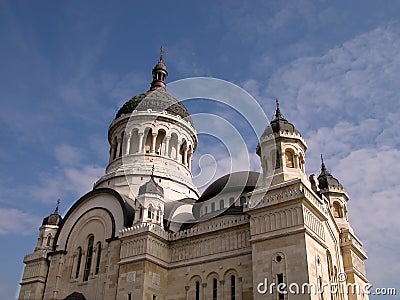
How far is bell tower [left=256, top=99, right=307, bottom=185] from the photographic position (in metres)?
26.4

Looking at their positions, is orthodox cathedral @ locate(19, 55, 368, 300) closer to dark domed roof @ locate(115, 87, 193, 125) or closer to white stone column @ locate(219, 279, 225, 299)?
white stone column @ locate(219, 279, 225, 299)

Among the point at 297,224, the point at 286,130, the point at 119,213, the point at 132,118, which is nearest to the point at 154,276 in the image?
the point at 119,213

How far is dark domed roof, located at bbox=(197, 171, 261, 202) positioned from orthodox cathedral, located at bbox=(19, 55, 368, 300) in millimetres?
101

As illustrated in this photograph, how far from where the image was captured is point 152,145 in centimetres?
3828

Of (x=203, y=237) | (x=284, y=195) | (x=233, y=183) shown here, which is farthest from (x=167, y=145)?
(x=284, y=195)

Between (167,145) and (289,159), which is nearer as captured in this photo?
(289,159)

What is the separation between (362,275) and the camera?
1184 inches

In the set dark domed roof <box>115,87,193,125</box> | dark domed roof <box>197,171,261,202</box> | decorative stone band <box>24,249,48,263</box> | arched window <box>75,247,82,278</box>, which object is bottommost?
arched window <box>75,247,82,278</box>

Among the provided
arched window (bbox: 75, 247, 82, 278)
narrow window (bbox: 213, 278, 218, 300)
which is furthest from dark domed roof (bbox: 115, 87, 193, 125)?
narrow window (bbox: 213, 278, 218, 300)

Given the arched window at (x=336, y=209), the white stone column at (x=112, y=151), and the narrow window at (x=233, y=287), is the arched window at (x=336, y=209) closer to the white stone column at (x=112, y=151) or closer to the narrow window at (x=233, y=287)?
the narrow window at (x=233, y=287)

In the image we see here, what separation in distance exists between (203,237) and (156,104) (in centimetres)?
1618

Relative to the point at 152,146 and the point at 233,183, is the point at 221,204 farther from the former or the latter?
the point at 152,146

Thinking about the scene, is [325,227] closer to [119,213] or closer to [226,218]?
[226,218]

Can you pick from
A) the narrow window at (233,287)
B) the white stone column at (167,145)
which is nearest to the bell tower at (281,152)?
the narrow window at (233,287)
